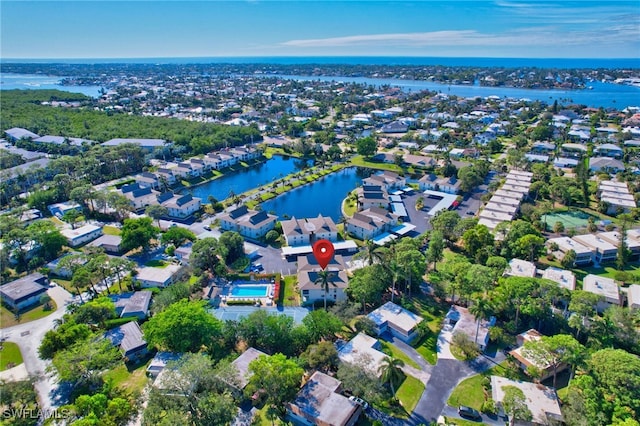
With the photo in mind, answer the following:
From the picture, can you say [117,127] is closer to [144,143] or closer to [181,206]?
[144,143]

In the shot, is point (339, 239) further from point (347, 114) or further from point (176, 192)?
point (347, 114)

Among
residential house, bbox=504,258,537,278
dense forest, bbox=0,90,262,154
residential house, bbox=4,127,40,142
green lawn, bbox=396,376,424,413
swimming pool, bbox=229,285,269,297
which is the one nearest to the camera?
green lawn, bbox=396,376,424,413

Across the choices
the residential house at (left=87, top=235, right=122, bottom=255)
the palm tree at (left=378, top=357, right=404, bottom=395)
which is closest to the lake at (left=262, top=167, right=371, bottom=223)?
the residential house at (left=87, top=235, right=122, bottom=255)

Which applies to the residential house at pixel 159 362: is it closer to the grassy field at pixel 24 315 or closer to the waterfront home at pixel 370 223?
the grassy field at pixel 24 315

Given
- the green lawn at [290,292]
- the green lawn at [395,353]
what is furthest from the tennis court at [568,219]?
the green lawn at [290,292]

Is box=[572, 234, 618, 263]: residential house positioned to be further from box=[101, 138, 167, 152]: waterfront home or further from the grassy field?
box=[101, 138, 167, 152]: waterfront home

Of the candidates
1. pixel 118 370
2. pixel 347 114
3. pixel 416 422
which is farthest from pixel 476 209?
pixel 347 114
